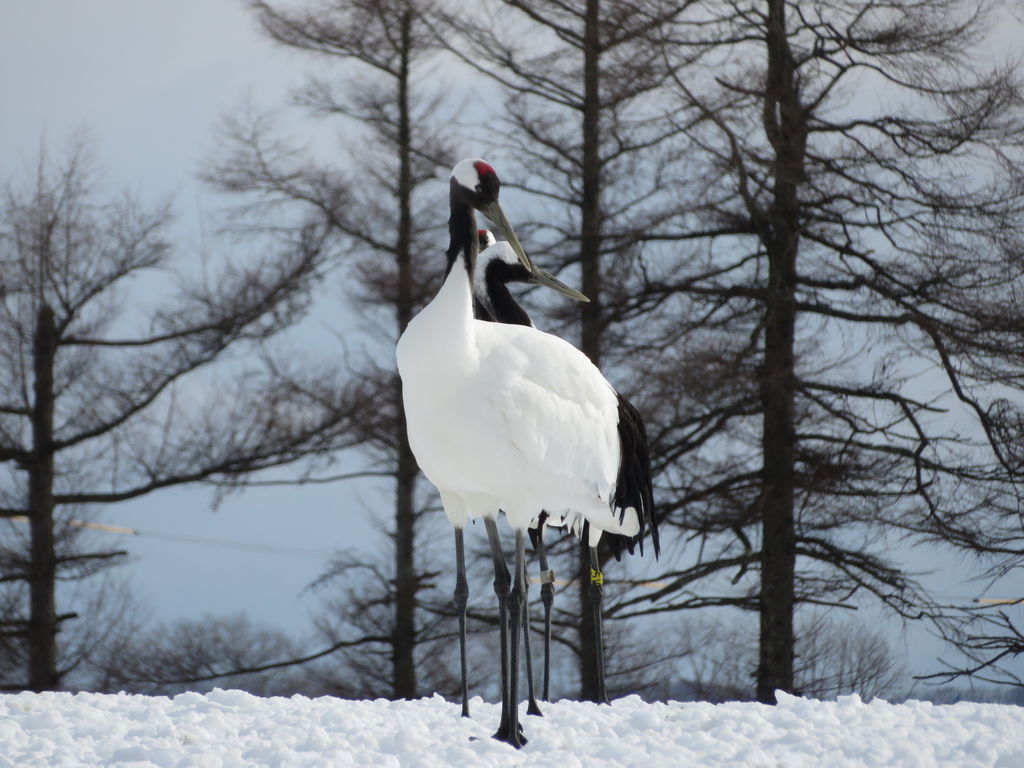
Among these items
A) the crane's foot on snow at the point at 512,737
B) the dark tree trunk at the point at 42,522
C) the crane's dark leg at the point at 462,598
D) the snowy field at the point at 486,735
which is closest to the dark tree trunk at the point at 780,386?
the snowy field at the point at 486,735

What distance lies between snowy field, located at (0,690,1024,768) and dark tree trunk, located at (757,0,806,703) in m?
3.87

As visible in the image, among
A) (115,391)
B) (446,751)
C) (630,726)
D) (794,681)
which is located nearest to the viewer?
(446,751)

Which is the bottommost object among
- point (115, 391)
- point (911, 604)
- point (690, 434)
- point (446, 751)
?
point (446, 751)

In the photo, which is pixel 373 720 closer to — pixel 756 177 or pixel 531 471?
pixel 531 471

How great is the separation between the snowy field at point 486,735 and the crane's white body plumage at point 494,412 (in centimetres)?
109

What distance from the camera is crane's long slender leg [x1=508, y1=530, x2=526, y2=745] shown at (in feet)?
17.3

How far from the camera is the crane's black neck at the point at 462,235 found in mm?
5473

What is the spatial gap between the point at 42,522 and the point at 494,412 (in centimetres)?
819

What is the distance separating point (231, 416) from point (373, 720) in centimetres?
671

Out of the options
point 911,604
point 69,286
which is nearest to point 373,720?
point 911,604

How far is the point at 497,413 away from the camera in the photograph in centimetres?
526

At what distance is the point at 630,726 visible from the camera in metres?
5.97

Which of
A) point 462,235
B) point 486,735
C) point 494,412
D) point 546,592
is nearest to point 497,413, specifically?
point 494,412

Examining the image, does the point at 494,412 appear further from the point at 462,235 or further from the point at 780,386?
the point at 780,386
